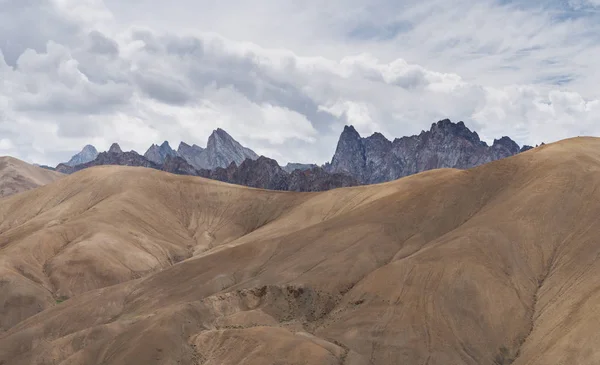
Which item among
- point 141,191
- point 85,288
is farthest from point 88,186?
point 85,288

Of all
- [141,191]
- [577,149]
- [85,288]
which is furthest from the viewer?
[141,191]

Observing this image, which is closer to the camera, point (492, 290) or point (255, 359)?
point (255, 359)

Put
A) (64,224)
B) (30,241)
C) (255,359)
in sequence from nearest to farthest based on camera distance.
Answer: (255,359) → (30,241) → (64,224)

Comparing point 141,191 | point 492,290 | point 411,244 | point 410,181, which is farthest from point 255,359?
point 141,191

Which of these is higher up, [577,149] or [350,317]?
[577,149]

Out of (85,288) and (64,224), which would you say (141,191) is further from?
(85,288)

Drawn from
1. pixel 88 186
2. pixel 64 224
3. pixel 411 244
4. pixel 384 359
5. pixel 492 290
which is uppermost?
pixel 88 186

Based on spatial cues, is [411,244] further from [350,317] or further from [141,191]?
[141,191]
